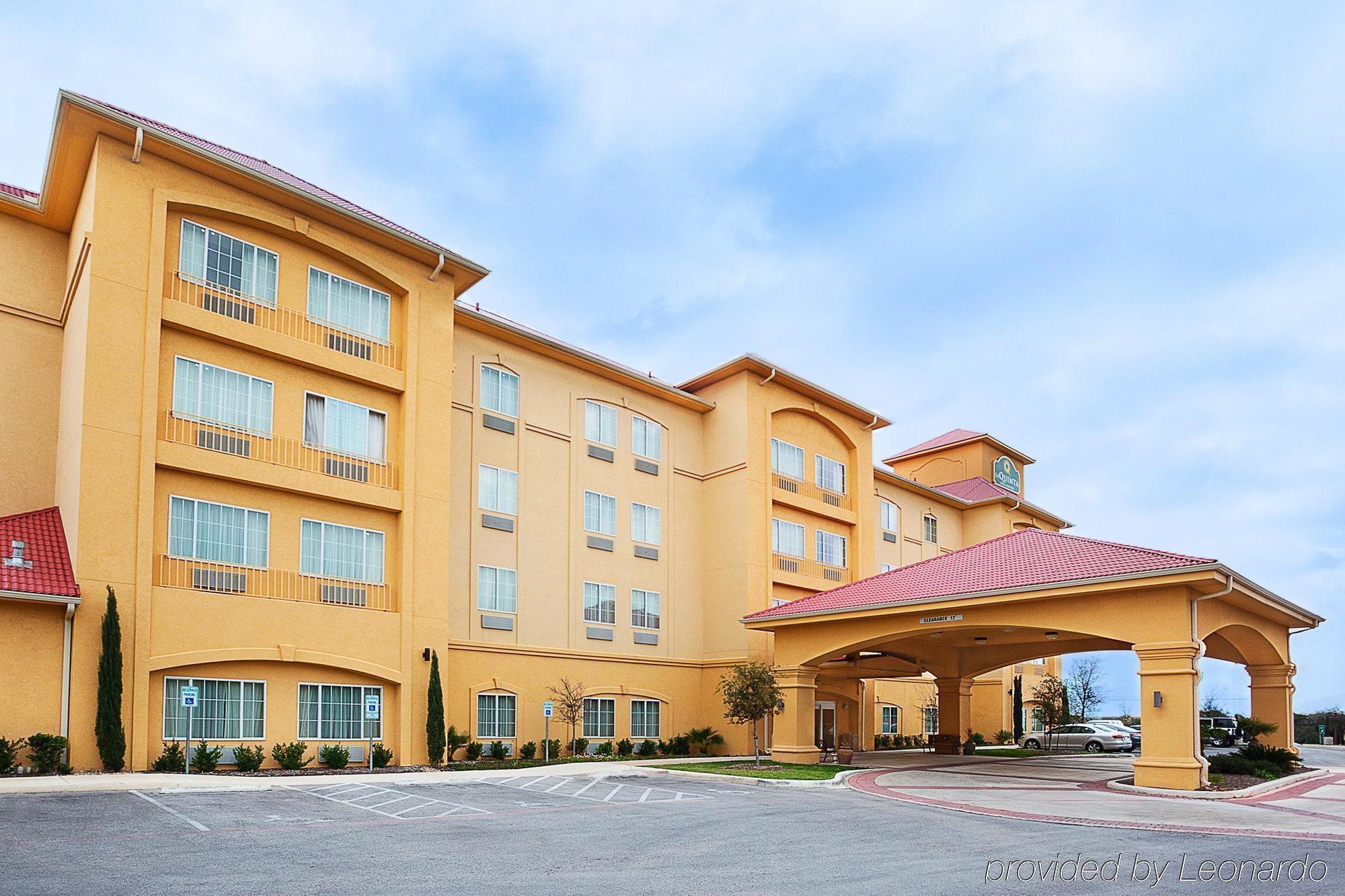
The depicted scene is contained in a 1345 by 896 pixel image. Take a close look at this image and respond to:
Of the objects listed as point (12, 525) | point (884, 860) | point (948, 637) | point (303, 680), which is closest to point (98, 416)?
point (12, 525)

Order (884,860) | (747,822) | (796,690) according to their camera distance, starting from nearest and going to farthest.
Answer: (884,860) → (747,822) → (796,690)

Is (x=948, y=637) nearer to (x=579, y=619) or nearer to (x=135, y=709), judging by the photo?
(x=579, y=619)

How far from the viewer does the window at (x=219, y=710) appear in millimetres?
23438

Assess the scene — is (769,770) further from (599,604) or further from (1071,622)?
(599,604)

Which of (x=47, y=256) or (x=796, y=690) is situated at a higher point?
(x=47, y=256)

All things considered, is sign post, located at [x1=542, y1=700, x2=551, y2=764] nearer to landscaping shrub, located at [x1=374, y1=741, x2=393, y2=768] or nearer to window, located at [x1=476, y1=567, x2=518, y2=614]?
window, located at [x1=476, y1=567, x2=518, y2=614]

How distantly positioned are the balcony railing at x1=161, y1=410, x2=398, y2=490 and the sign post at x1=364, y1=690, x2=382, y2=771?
5274 mm

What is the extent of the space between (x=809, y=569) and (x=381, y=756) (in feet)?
60.8

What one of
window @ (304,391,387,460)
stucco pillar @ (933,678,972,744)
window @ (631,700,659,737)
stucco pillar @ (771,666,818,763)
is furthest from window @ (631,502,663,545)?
stucco pillar @ (933,678,972,744)

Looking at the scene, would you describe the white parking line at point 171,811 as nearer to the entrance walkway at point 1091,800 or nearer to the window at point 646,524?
the entrance walkway at point 1091,800

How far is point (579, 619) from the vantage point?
33.8 metres

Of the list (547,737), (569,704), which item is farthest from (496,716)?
(569,704)

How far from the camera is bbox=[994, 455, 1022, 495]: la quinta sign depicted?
56.3m

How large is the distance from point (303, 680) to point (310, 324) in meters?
8.61
